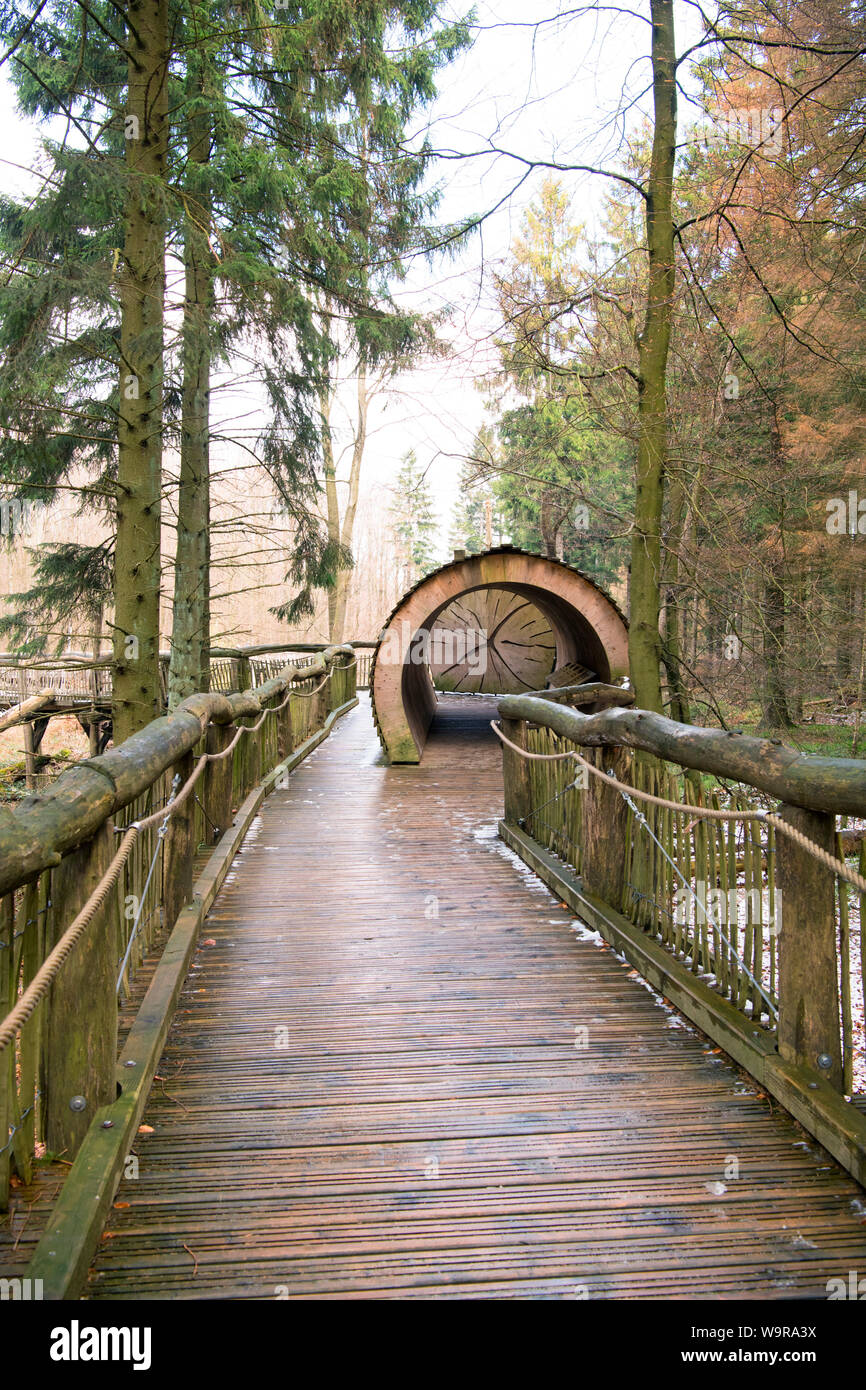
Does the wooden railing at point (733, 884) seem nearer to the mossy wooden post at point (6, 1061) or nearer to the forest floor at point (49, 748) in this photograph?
the mossy wooden post at point (6, 1061)

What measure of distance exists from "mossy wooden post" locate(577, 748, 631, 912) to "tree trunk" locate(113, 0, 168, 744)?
4424mm

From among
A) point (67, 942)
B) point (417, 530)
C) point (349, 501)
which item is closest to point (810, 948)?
point (67, 942)

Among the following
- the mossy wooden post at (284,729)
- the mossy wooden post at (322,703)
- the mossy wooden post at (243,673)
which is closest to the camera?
→ the mossy wooden post at (284,729)

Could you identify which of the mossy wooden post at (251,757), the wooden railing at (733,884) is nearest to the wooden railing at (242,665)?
the mossy wooden post at (251,757)

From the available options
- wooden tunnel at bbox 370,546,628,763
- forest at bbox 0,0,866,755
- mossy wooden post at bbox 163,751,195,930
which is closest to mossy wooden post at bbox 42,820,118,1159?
mossy wooden post at bbox 163,751,195,930

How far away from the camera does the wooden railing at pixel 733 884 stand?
2.87m

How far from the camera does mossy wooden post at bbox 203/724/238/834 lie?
6.19m

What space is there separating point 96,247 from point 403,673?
5.86 metres

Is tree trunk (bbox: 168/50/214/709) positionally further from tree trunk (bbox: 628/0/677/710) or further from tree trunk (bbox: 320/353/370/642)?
tree trunk (bbox: 320/353/370/642)

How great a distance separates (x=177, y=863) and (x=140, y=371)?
4.78 m

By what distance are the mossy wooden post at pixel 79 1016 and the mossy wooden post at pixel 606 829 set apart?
2.86 metres

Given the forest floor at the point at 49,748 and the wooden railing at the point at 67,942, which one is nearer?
the wooden railing at the point at 67,942

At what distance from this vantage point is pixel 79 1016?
2.62m
